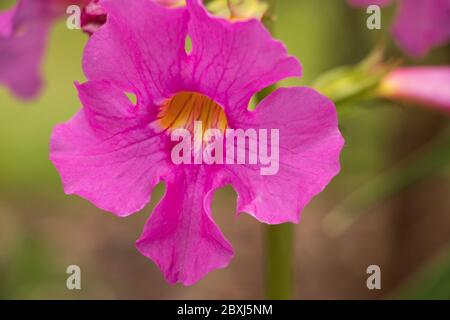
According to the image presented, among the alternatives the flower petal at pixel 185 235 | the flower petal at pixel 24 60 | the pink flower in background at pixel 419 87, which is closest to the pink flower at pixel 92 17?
the flower petal at pixel 185 235

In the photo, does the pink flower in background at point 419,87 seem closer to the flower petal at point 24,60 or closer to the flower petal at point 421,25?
the flower petal at point 421,25

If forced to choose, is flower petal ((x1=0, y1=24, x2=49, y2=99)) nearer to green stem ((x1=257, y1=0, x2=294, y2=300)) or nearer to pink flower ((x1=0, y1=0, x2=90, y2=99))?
pink flower ((x1=0, y1=0, x2=90, y2=99))

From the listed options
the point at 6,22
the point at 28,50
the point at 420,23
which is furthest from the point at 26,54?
the point at 420,23

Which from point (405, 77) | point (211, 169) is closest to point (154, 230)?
A: point (211, 169)

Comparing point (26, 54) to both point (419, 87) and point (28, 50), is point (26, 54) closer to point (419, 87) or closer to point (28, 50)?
point (28, 50)

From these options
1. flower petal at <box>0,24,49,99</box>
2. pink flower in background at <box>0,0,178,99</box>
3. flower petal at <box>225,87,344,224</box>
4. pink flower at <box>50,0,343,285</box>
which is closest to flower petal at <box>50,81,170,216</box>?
pink flower at <box>50,0,343,285</box>
